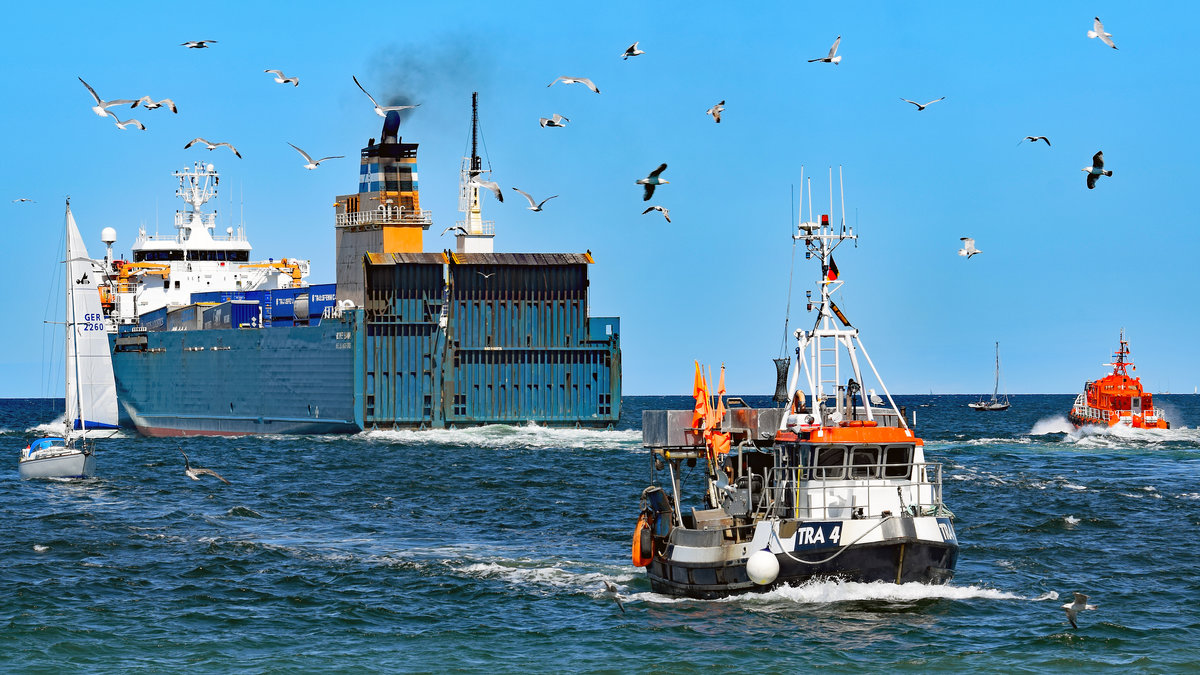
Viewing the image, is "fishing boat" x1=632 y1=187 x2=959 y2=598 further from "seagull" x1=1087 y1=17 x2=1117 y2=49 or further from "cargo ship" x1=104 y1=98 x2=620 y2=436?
"cargo ship" x1=104 y1=98 x2=620 y2=436

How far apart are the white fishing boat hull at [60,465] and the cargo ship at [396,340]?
82.3ft

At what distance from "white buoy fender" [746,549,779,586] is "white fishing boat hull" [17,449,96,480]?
1423 inches

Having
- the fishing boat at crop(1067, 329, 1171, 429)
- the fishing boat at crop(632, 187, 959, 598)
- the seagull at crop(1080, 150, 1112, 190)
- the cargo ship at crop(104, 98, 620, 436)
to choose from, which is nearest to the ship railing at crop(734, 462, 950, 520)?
the fishing boat at crop(632, 187, 959, 598)

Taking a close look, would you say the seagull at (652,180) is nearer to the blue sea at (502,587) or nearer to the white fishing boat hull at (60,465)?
the blue sea at (502,587)

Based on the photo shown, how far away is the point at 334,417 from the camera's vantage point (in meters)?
80.5

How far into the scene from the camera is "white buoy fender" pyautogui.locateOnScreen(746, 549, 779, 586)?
25328 millimetres

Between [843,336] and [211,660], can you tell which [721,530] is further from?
[211,660]

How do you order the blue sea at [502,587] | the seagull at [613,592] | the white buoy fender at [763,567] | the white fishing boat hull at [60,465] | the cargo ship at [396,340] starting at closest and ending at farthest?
the blue sea at [502,587]
the white buoy fender at [763,567]
the seagull at [613,592]
the white fishing boat hull at [60,465]
the cargo ship at [396,340]

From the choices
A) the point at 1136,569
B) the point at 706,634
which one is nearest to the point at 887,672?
the point at 706,634

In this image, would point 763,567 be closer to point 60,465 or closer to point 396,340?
point 60,465

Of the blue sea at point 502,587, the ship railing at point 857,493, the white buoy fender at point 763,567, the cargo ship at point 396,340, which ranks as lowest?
the blue sea at point 502,587

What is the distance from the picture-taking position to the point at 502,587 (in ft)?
98.7

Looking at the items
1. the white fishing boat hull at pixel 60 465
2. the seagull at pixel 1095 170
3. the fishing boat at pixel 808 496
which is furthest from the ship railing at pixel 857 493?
the white fishing boat hull at pixel 60 465

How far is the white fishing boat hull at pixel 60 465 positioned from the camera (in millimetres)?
53781
